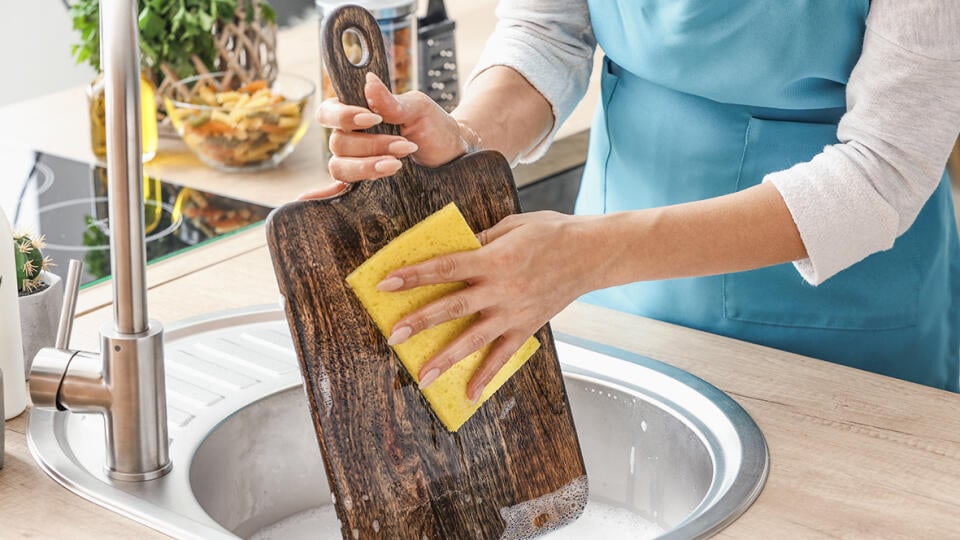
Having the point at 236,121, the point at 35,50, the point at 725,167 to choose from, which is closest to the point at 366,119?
the point at 725,167

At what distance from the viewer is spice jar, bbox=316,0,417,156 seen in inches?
69.8

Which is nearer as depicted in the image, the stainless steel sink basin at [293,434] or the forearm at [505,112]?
the stainless steel sink basin at [293,434]

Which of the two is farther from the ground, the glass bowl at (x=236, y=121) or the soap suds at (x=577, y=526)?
the glass bowl at (x=236, y=121)

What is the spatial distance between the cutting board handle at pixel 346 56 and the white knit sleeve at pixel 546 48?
357mm

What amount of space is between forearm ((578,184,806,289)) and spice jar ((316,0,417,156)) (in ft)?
2.68

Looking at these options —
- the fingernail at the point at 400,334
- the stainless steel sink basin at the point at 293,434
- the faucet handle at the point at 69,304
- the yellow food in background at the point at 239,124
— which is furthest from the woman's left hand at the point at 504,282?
the yellow food in background at the point at 239,124

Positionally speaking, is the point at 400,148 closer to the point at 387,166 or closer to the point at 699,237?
the point at 387,166

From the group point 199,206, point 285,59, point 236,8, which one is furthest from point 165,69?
point 285,59

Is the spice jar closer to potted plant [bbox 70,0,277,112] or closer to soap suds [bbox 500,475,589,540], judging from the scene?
potted plant [bbox 70,0,277,112]

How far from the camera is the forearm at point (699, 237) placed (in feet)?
3.41

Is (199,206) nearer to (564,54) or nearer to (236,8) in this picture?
(236,8)

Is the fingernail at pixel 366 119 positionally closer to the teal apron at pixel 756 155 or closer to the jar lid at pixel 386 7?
the teal apron at pixel 756 155

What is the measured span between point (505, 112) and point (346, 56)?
14.0 inches

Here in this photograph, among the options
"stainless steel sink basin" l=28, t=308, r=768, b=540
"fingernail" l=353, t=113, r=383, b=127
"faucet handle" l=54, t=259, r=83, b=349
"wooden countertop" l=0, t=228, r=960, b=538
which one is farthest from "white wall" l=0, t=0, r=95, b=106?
"fingernail" l=353, t=113, r=383, b=127
